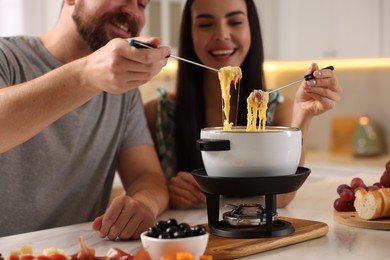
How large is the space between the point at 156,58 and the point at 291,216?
67cm

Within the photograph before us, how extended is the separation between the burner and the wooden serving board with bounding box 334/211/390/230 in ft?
0.76

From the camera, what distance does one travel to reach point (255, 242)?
136cm

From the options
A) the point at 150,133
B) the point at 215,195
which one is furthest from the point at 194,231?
the point at 150,133

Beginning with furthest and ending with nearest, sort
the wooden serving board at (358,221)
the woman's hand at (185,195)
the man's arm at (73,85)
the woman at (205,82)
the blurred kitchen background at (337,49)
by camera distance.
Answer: the blurred kitchen background at (337,49) < the woman at (205,82) < the woman's hand at (185,195) < the wooden serving board at (358,221) < the man's arm at (73,85)

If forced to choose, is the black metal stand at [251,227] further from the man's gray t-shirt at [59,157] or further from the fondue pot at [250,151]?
the man's gray t-shirt at [59,157]

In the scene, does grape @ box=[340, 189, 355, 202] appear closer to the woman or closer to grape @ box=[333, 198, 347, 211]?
grape @ box=[333, 198, 347, 211]

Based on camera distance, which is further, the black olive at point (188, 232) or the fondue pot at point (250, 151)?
the fondue pot at point (250, 151)

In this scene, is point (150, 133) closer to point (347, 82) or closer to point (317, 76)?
point (317, 76)

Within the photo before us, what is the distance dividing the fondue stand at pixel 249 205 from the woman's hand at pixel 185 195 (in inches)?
15.8

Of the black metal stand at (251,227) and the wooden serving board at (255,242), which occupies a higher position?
the black metal stand at (251,227)

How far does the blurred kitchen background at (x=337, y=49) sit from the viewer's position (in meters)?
4.14

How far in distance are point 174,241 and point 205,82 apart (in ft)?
4.25

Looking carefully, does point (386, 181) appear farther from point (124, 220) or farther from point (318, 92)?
point (124, 220)

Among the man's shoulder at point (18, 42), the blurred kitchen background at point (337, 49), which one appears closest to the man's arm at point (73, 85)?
the man's shoulder at point (18, 42)
